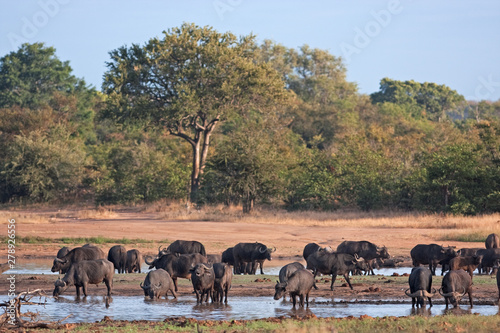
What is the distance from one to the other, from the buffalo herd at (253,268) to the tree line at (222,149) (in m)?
16.7

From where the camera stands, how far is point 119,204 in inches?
1912

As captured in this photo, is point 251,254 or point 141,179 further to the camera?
point 141,179

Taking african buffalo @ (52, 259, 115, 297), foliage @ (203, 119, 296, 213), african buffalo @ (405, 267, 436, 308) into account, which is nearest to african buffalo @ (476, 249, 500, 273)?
african buffalo @ (405, 267, 436, 308)

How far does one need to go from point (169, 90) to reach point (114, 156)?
24.7 feet

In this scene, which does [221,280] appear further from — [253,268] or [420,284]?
[253,268]

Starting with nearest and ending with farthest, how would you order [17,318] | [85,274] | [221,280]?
[17,318] < [221,280] < [85,274]

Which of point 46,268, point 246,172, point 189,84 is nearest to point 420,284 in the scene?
point 46,268

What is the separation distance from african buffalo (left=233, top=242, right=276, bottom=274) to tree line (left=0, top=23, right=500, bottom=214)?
61.0 feet

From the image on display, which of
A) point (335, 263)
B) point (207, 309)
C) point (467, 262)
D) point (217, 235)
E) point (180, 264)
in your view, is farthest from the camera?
point (217, 235)

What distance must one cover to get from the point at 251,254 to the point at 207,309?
7142 mm

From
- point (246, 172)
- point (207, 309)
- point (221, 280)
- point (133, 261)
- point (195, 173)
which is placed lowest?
point (207, 309)

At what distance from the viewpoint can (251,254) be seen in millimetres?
21656

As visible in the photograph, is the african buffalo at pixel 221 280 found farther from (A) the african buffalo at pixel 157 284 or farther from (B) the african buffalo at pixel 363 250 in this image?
(B) the african buffalo at pixel 363 250

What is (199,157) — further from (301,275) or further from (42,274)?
(301,275)
